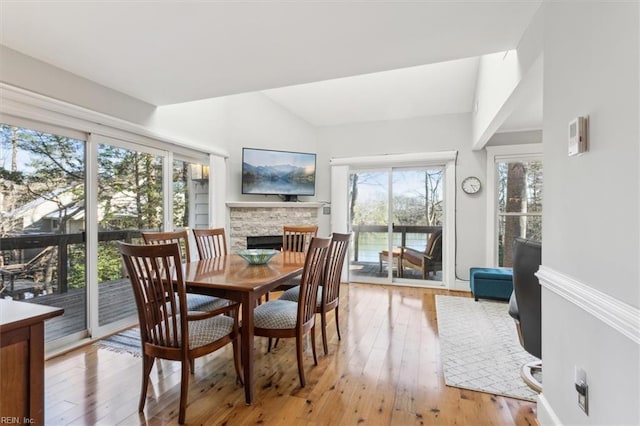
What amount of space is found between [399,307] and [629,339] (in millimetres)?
2997

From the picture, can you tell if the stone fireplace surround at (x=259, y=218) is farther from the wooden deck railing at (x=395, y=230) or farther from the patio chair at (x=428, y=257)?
the patio chair at (x=428, y=257)

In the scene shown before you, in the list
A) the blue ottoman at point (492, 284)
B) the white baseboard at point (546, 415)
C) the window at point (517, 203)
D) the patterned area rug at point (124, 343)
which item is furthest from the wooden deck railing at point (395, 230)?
the patterned area rug at point (124, 343)

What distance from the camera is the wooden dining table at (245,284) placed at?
1.83 metres

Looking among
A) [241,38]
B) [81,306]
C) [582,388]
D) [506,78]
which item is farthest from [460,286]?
[81,306]

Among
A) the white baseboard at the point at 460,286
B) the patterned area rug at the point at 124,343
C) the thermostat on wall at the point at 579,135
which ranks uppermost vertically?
the thermostat on wall at the point at 579,135

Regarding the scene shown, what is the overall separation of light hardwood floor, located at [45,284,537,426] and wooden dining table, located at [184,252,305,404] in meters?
0.25

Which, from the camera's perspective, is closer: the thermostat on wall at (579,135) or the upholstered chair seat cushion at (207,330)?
the thermostat on wall at (579,135)

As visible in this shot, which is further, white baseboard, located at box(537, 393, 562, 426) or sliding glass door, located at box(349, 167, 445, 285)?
sliding glass door, located at box(349, 167, 445, 285)

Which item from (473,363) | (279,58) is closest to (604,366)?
(473,363)

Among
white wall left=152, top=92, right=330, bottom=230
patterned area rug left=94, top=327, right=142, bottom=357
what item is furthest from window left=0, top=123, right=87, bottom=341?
white wall left=152, top=92, right=330, bottom=230

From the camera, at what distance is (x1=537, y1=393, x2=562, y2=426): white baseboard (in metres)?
1.53

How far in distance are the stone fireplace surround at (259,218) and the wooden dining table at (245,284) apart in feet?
6.80

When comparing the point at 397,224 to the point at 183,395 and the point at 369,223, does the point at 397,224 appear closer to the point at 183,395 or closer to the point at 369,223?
the point at 369,223

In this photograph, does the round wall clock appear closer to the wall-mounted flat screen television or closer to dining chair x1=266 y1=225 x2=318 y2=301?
the wall-mounted flat screen television
